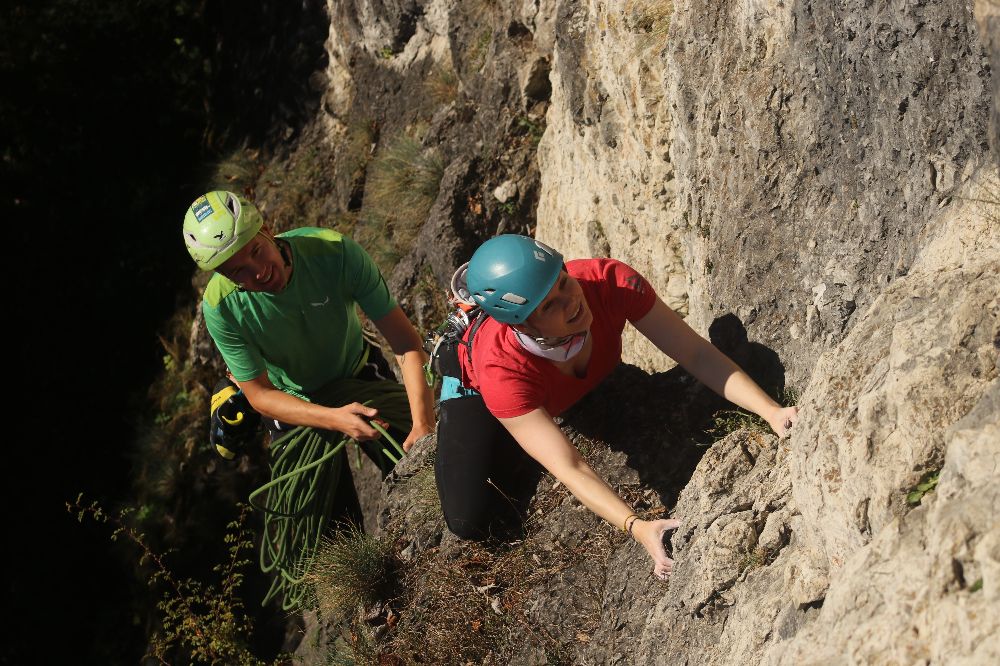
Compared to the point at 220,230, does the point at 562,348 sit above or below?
below

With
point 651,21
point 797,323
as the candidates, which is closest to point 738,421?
point 797,323

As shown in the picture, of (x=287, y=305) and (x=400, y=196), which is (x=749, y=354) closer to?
(x=287, y=305)

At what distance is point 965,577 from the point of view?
6.22ft

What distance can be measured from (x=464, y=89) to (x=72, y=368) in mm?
5554

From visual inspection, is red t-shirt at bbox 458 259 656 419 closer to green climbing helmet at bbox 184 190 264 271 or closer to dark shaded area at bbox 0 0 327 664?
green climbing helmet at bbox 184 190 264 271

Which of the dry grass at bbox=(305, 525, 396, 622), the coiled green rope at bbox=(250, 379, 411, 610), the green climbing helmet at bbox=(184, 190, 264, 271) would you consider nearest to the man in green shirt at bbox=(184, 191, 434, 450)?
the green climbing helmet at bbox=(184, 190, 264, 271)

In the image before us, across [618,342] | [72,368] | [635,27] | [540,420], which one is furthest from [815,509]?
[72,368]

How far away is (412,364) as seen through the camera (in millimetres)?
4922

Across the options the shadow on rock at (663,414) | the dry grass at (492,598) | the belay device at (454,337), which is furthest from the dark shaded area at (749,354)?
the belay device at (454,337)

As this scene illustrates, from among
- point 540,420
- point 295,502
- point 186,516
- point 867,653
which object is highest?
point 867,653

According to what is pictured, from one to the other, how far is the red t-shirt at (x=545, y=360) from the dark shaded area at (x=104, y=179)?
6879 millimetres

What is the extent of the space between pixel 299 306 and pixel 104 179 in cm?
702

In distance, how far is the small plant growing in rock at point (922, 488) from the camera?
2.29 metres

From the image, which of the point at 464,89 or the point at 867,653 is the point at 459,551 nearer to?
the point at 867,653
